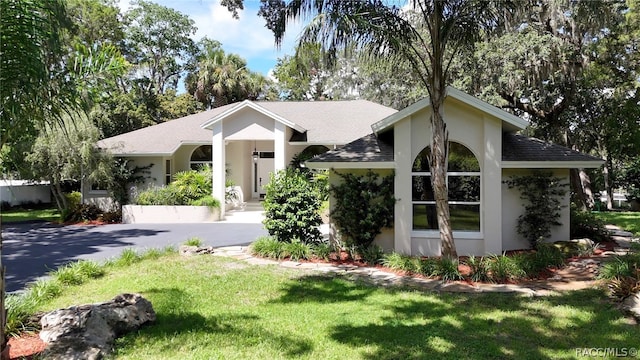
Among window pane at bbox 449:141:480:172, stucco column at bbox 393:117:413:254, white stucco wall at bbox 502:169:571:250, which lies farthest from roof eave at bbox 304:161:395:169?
white stucco wall at bbox 502:169:571:250

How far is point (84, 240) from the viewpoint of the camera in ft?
47.8

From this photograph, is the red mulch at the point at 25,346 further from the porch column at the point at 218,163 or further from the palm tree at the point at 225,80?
the palm tree at the point at 225,80

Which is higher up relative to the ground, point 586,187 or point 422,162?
point 422,162

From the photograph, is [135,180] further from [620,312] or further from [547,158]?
[620,312]

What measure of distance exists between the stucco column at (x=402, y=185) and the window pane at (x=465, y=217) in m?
1.39

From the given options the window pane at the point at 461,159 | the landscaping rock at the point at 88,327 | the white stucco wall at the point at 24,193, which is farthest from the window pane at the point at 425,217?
the white stucco wall at the point at 24,193

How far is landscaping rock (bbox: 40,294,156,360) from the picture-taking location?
193 inches

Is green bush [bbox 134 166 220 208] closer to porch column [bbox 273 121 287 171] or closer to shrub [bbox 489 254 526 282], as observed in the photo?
porch column [bbox 273 121 287 171]

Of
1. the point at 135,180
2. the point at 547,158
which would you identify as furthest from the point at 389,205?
the point at 135,180

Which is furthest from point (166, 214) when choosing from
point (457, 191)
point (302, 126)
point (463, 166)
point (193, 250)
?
point (463, 166)

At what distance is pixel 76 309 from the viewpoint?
17.9ft

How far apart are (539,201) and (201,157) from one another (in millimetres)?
17648

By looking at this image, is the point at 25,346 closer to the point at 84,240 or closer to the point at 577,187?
the point at 84,240

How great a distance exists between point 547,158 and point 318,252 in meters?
6.68
